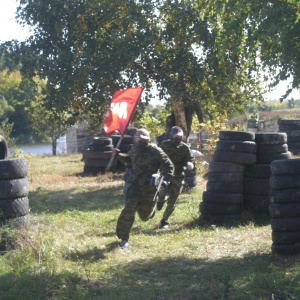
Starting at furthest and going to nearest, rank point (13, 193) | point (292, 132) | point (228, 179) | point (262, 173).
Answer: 1. point (292, 132)
2. point (262, 173)
3. point (228, 179)
4. point (13, 193)

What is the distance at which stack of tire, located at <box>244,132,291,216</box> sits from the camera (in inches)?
497

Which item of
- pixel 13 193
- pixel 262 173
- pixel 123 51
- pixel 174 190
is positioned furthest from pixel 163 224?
pixel 123 51

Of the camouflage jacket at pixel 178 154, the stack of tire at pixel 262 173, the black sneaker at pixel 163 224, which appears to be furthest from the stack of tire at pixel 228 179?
the black sneaker at pixel 163 224

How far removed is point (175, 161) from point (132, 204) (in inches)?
98.8

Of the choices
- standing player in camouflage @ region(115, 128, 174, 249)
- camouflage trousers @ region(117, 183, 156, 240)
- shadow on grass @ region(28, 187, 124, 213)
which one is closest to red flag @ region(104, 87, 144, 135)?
standing player in camouflage @ region(115, 128, 174, 249)

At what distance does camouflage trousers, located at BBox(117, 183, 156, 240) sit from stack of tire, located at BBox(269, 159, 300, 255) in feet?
6.98

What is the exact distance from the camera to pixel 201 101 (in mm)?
21453

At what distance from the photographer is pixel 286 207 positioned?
30.5 ft

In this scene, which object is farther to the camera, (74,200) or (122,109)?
(74,200)

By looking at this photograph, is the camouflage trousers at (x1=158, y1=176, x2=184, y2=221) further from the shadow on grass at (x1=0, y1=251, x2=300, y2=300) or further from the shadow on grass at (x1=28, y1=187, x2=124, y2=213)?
the shadow on grass at (x1=0, y1=251, x2=300, y2=300)

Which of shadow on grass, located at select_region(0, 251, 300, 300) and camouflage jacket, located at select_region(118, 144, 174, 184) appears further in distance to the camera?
camouflage jacket, located at select_region(118, 144, 174, 184)

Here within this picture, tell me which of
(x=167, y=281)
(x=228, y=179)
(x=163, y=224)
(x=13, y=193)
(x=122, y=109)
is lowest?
(x=167, y=281)

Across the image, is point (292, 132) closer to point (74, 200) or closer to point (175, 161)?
point (74, 200)

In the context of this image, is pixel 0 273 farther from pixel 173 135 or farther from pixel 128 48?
pixel 128 48
